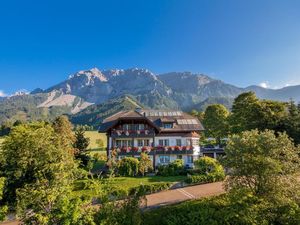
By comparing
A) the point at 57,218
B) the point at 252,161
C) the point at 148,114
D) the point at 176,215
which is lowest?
the point at 176,215

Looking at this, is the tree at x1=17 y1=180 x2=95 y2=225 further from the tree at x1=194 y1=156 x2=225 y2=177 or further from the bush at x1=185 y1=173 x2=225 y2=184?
the tree at x1=194 y1=156 x2=225 y2=177

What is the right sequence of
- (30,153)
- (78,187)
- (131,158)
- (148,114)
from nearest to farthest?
(30,153) → (78,187) → (131,158) → (148,114)

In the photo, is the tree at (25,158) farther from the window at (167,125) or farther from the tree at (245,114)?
the tree at (245,114)

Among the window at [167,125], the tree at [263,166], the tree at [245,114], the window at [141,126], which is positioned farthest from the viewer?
the window at [167,125]

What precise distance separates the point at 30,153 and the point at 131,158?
62.1 feet

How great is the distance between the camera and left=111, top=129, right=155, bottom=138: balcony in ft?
147

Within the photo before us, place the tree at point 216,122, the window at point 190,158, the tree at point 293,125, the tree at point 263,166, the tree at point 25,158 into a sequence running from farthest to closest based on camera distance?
the tree at point 216,122 → the window at point 190,158 → the tree at point 293,125 → the tree at point 25,158 → the tree at point 263,166

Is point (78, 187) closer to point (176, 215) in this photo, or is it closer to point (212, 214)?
point (176, 215)

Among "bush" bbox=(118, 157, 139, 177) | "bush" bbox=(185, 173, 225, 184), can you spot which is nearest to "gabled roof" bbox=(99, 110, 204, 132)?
"bush" bbox=(118, 157, 139, 177)

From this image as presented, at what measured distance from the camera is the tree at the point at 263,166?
20.8 meters

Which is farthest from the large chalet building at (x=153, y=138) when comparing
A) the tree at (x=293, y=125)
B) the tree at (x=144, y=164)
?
the tree at (x=293, y=125)

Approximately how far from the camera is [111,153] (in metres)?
43.9

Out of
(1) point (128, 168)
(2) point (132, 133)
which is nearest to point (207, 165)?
(1) point (128, 168)

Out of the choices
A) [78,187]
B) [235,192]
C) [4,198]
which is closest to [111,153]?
[78,187]
